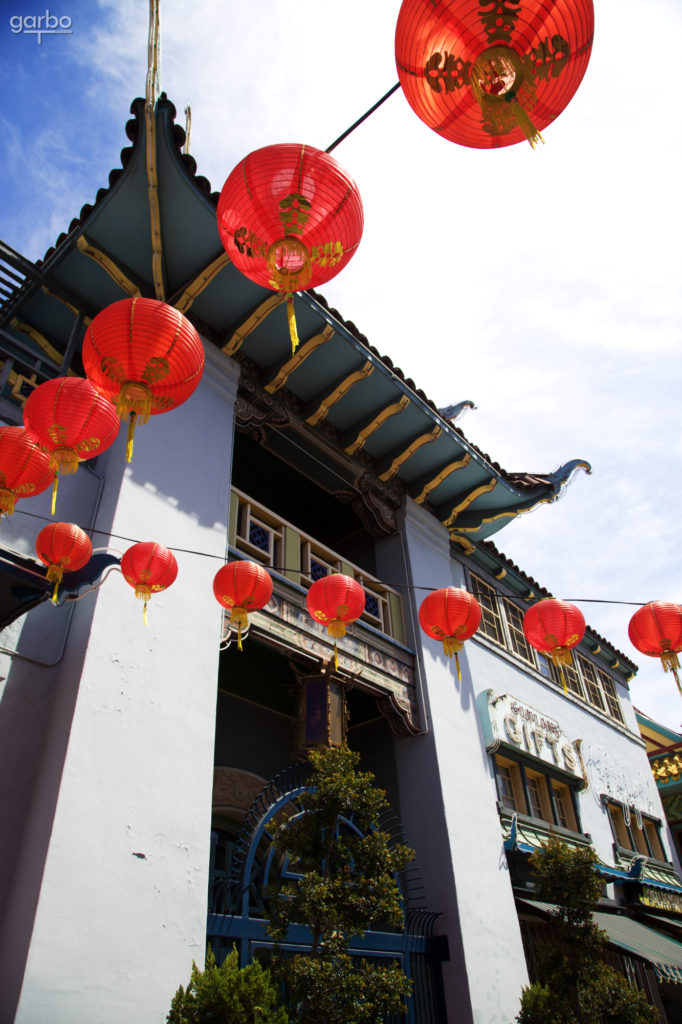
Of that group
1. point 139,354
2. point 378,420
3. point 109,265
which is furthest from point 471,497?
point 139,354

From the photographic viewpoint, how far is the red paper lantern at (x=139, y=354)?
4.67 metres

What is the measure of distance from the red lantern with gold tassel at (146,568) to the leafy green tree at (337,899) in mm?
2277

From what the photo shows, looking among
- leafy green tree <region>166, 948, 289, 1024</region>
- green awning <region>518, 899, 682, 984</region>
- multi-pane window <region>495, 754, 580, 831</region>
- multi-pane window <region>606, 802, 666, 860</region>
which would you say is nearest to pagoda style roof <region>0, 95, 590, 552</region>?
multi-pane window <region>495, 754, 580, 831</region>

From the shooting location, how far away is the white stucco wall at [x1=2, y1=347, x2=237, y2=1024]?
4.88m

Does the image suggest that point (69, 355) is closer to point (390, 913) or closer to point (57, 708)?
point (57, 708)

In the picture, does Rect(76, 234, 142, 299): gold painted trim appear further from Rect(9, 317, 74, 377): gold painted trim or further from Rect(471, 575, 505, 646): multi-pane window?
Rect(471, 575, 505, 646): multi-pane window

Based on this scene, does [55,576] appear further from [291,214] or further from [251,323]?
[251,323]

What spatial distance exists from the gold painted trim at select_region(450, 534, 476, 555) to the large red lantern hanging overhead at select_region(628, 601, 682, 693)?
607cm

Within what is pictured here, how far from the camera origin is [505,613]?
1410 cm

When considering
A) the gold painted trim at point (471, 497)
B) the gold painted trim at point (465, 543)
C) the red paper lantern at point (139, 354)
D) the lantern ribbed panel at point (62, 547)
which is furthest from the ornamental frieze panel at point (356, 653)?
the red paper lantern at point (139, 354)

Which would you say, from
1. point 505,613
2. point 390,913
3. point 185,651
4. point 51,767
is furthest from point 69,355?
point 505,613

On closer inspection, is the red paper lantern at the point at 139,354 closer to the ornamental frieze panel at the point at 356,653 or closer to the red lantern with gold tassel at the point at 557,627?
the ornamental frieze panel at the point at 356,653

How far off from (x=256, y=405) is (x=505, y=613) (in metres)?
7.28

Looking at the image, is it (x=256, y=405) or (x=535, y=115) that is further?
(x=256, y=405)
